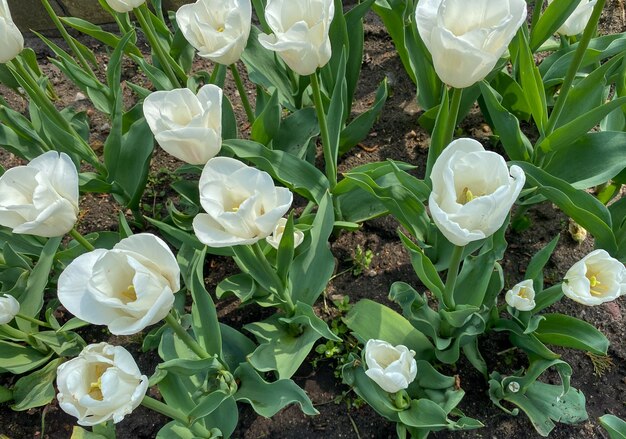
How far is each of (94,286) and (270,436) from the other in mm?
910

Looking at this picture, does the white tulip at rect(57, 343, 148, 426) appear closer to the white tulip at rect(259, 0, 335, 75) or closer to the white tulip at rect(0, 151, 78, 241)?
the white tulip at rect(0, 151, 78, 241)

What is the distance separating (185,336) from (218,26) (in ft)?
3.00

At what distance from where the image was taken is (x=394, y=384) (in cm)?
135

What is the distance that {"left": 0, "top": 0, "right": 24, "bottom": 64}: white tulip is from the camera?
60.6 inches

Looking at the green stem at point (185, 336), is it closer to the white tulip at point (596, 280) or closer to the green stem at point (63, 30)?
the white tulip at point (596, 280)

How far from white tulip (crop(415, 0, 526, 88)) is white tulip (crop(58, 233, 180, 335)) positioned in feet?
2.31

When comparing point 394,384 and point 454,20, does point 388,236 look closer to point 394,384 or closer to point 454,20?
point 394,384

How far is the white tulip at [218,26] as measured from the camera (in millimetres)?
1505

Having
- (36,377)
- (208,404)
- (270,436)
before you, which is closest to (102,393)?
(208,404)

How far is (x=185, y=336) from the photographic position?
1.32 m

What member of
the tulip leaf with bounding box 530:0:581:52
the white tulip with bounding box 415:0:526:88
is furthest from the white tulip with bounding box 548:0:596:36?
the white tulip with bounding box 415:0:526:88

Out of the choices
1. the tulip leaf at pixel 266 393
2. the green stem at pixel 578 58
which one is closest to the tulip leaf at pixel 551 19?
the green stem at pixel 578 58

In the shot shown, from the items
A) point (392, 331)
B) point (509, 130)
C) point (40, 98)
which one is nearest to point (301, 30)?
point (509, 130)

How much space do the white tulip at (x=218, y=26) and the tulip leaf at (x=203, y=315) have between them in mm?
569
